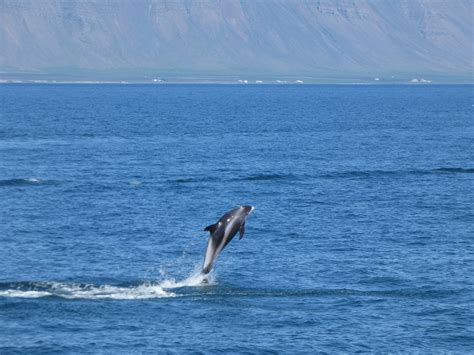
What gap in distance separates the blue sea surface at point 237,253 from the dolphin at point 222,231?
276 cm

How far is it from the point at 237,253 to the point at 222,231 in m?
14.6

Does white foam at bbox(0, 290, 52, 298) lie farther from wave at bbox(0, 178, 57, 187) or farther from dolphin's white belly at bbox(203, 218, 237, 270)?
wave at bbox(0, 178, 57, 187)

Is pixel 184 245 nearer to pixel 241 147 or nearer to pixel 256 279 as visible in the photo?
pixel 256 279

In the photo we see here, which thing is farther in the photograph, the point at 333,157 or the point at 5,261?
the point at 333,157

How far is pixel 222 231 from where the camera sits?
5172 cm

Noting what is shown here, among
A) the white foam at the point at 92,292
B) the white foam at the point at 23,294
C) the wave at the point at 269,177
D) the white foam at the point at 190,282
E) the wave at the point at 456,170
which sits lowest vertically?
the white foam at the point at 23,294

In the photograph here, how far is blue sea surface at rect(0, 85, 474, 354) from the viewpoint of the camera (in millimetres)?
48719

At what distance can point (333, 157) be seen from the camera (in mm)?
126500

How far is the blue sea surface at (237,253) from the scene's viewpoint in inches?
1918

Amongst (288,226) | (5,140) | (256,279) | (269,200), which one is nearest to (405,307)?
(256,279)

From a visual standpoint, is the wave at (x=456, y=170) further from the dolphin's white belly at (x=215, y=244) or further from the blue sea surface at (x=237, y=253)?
the dolphin's white belly at (x=215, y=244)

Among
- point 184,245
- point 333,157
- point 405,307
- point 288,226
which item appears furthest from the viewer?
point 333,157

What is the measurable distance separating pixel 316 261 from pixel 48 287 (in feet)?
54.2

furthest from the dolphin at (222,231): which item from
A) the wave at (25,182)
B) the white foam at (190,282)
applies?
the wave at (25,182)
